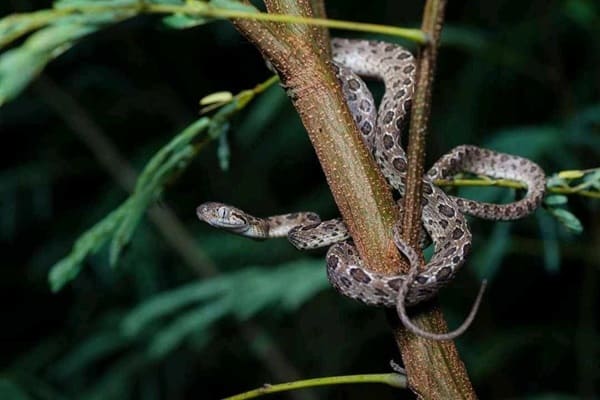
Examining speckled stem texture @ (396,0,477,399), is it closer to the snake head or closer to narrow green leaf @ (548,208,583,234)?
narrow green leaf @ (548,208,583,234)

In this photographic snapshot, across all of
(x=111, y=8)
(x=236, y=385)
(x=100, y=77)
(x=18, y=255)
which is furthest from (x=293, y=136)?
(x=111, y=8)

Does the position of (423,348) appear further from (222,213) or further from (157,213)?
(157,213)

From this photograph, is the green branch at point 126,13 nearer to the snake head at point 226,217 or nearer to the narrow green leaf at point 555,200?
the narrow green leaf at point 555,200

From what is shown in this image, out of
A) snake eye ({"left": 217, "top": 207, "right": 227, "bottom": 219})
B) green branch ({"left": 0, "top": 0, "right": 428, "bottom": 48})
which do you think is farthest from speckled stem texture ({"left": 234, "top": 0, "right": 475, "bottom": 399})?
snake eye ({"left": 217, "top": 207, "right": 227, "bottom": 219})

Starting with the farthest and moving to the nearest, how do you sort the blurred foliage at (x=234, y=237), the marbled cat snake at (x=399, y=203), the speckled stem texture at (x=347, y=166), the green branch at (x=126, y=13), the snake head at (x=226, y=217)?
the blurred foliage at (x=234, y=237) → the snake head at (x=226, y=217) → the marbled cat snake at (x=399, y=203) → the speckled stem texture at (x=347, y=166) → the green branch at (x=126, y=13)

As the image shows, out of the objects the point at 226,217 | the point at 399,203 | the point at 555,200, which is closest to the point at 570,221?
the point at 555,200

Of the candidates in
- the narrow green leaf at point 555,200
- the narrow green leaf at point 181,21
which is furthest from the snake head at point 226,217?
the narrow green leaf at point 181,21
